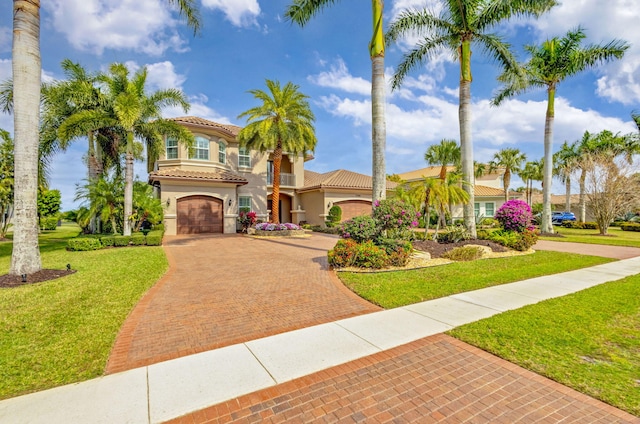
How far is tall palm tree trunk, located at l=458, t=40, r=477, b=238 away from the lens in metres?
14.0

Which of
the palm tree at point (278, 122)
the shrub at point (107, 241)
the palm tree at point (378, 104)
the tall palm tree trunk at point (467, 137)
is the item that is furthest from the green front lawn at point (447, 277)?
the palm tree at point (278, 122)

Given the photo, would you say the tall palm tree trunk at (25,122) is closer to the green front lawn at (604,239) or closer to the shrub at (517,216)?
the shrub at (517,216)

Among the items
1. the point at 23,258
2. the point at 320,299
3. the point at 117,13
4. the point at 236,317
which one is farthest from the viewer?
the point at 117,13

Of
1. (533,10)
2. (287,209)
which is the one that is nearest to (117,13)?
(533,10)

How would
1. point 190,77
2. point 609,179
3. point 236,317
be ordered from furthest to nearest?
point 609,179, point 190,77, point 236,317

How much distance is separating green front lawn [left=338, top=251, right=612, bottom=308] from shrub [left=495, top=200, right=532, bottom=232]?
2.42 metres

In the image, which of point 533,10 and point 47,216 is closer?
point 533,10

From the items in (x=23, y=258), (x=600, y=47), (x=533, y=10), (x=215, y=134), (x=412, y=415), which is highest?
(x=600, y=47)

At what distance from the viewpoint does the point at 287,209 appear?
31141mm

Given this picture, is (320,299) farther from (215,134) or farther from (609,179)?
(609,179)

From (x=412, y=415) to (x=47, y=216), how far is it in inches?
1629

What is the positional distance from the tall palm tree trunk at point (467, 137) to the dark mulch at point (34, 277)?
15555 millimetres

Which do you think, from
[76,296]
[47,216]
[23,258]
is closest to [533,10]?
[76,296]

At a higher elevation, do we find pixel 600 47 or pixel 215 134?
pixel 600 47
